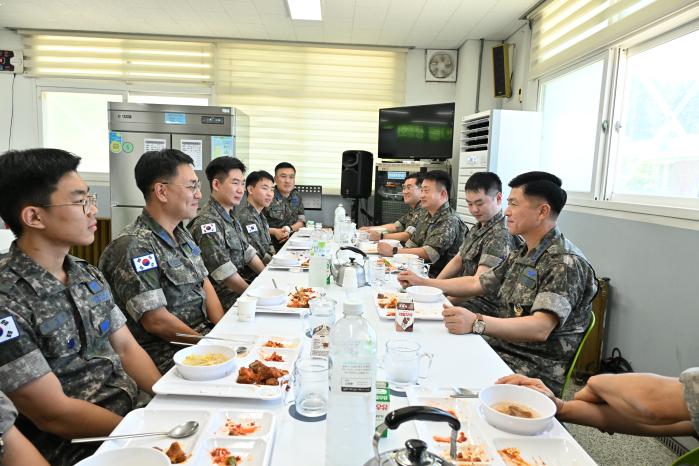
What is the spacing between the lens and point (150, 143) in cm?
534

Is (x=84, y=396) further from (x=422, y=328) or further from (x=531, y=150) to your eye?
(x=531, y=150)

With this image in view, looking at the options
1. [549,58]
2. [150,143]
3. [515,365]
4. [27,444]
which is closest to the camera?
[27,444]

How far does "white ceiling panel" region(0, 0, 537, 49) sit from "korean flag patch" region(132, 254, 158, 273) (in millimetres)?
3607

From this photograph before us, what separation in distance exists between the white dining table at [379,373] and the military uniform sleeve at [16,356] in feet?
1.23

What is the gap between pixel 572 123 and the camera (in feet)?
14.0

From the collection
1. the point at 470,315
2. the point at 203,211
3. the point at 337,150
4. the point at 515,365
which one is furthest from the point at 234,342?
the point at 337,150

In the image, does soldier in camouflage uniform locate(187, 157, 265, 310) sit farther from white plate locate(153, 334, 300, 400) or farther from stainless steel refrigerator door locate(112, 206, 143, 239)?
stainless steel refrigerator door locate(112, 206, 143, 239)

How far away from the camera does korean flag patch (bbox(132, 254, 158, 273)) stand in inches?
75.0

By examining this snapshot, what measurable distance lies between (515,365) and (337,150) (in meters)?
4.85

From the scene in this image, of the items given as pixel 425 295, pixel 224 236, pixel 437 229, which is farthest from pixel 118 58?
pixel 425 295

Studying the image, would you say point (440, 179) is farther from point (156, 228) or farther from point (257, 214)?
point (156, 228)

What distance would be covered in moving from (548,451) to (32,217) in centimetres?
156

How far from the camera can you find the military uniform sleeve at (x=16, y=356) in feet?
3.92

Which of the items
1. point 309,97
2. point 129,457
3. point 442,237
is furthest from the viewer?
point 309,97
